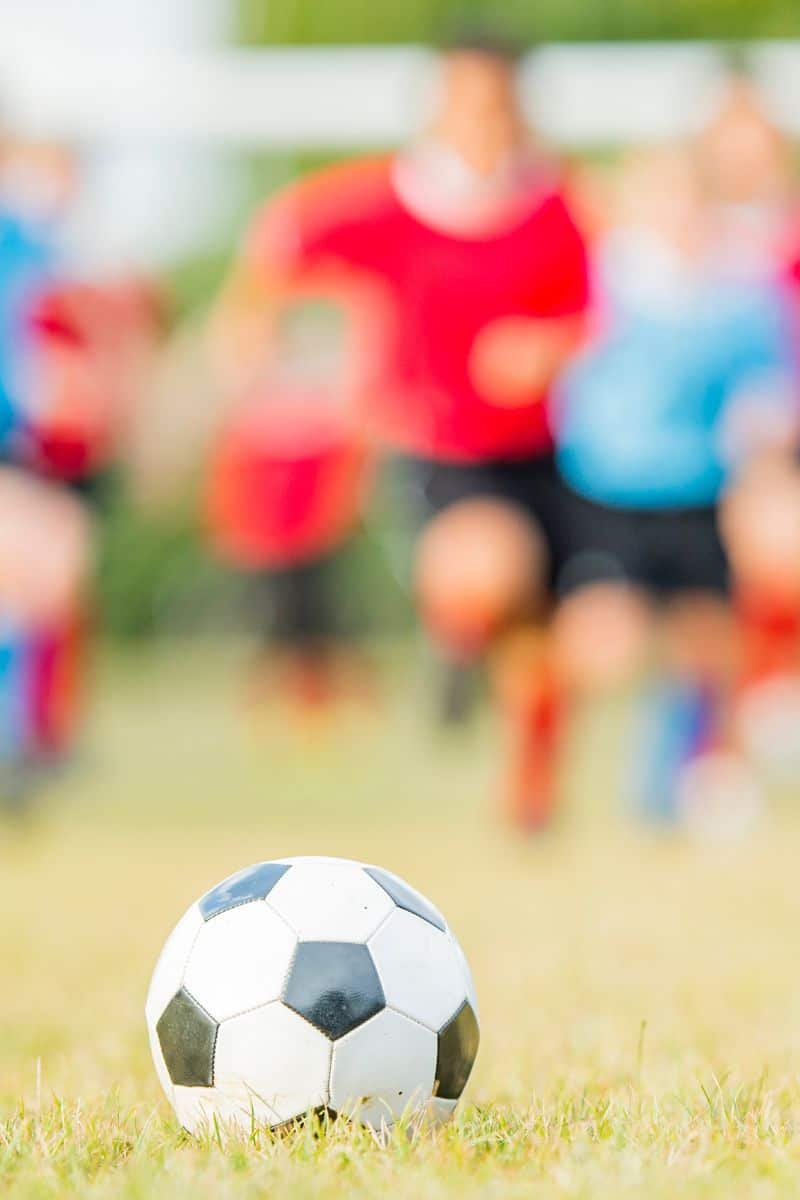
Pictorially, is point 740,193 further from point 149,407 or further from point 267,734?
point 267,734

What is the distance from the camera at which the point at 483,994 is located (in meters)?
3.36

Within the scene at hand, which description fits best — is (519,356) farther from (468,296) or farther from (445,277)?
(445,277)

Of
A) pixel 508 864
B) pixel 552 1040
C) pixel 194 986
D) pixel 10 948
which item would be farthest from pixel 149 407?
pixel 194 986

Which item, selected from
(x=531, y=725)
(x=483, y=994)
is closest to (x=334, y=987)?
(x=483, y=994)

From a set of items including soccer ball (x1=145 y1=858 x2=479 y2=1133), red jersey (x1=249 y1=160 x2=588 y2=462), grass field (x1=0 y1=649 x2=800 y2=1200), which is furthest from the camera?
red jersey (x1=249 y1=160 x2=588 y2=462)

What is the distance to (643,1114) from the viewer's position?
85.0 inches

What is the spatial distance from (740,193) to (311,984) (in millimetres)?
5133

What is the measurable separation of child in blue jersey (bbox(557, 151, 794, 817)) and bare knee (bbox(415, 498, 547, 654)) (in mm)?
217

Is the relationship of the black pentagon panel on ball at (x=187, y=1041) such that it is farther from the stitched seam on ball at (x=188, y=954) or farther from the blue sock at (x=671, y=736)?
the blue sock at (x=671, y=736)

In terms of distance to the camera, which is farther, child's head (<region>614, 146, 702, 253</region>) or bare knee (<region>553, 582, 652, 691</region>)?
child's head (<region>614, 146, 702, 253</region>)

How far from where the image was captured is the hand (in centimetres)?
596

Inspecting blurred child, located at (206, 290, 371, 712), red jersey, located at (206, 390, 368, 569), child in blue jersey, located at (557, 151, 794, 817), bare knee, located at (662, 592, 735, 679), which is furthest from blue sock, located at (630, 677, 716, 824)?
red jersey, located at (206, 390, 368, 569)

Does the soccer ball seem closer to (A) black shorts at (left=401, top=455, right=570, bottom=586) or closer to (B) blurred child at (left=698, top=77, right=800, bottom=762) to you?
(A) black shorts at (left=401, top=455, right=570, bottom=586)

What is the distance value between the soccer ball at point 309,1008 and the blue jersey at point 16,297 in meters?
4.54
